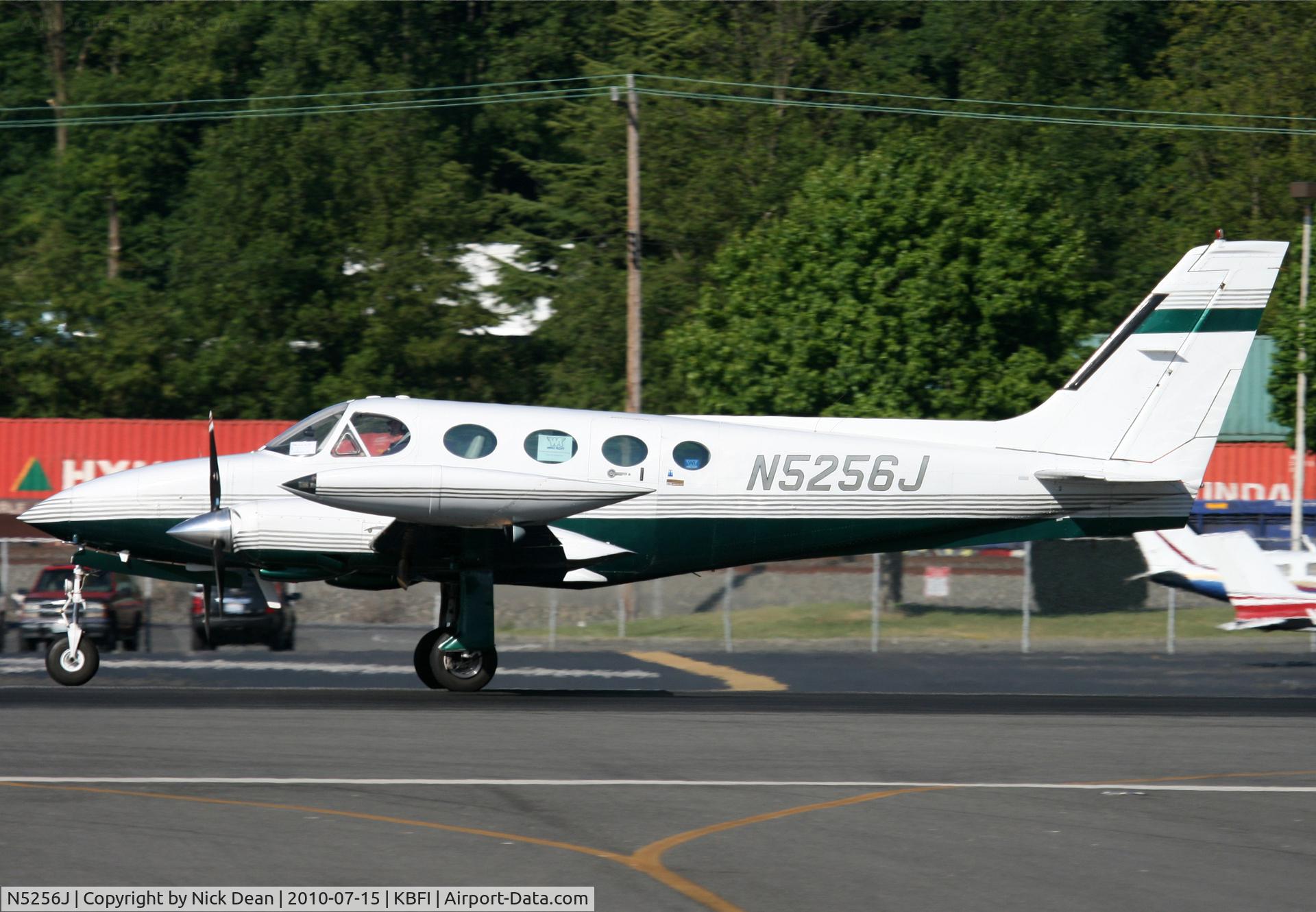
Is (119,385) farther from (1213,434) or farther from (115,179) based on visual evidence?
(1213,434)

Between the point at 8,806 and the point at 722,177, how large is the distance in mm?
42636

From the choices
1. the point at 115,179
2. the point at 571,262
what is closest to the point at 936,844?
the point at 571,262

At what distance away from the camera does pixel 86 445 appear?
45.7 meters

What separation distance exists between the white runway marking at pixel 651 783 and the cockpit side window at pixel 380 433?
567 cm

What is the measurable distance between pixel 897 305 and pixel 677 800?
1045 inches

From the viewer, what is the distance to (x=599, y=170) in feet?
198

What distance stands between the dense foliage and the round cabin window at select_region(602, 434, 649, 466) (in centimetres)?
1851

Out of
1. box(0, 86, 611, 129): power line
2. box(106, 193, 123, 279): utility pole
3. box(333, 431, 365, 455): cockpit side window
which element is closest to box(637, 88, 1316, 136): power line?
box(0, 86, 611, 129): power line

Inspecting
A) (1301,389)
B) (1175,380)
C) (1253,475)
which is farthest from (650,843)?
(1253,475)

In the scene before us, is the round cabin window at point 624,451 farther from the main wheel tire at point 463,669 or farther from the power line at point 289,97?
the power line at point 289,97

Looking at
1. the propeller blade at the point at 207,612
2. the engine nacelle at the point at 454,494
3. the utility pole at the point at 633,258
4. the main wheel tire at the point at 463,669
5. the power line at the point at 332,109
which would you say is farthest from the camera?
the power line at the point at 332,109

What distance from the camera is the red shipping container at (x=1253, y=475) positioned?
4406 centimetres

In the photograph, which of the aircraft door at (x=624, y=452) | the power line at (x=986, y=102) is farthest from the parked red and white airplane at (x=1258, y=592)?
the power line at (x=986, y=102)

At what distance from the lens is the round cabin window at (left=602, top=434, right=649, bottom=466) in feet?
59.9
